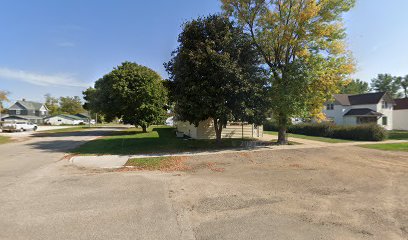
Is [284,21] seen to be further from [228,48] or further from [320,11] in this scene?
[228,48]

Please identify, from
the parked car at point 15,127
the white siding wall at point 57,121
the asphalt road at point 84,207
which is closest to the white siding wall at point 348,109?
the asphalt road at point 84,207

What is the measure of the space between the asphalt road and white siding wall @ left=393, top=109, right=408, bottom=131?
5146cm

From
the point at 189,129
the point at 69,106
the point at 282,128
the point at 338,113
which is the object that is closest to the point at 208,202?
the point at 282,128

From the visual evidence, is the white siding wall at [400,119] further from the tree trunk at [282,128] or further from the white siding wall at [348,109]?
the tree trunk at [282,128]

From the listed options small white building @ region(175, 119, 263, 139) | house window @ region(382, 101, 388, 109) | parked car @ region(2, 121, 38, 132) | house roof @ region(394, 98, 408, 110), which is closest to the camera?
small white building @ region(175, 119, 263, 139)

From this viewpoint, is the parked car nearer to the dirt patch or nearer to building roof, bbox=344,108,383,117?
the dirt patch

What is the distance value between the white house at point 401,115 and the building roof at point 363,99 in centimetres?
299

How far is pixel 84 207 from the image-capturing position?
5859 mm

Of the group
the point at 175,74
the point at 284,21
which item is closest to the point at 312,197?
the point at 175,74

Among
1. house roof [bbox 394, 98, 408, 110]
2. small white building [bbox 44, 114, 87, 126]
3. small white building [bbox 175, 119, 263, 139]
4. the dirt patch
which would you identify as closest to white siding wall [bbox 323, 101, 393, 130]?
house roof [bbox 394, 98, 408, 110]

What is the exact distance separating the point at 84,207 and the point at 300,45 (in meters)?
17.1

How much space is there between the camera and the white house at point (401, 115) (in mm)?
43812

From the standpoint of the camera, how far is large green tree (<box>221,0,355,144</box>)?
1659cm

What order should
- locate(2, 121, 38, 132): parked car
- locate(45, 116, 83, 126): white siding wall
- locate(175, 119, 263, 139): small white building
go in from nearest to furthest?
locate(175, 119, 263, 139): small white building
locate(2, 121, 38, 132): parked car
locate(45, 116, 83, 126): white siding wall
